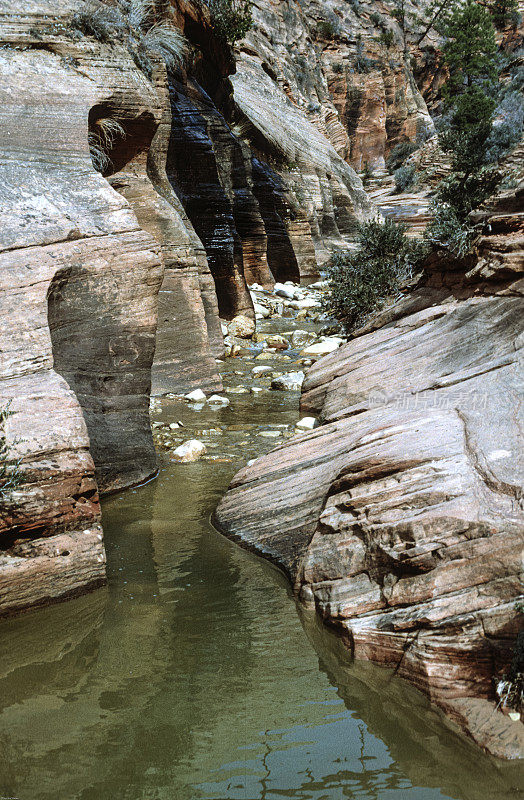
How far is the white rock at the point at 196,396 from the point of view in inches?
366

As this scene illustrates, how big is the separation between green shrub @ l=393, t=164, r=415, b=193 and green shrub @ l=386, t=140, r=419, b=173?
17.7 ft

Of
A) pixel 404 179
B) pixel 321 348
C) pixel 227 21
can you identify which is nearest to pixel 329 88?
pixel 404 179

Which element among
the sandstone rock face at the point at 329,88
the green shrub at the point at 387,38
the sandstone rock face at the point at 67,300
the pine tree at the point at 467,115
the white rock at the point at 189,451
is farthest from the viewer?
the green shrub at the point at 387,38

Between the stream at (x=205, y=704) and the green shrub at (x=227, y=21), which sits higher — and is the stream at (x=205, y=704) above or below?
below

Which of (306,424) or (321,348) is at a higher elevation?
(321,348)

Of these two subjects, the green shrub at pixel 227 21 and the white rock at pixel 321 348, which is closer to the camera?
the white rock at pixel 321 348

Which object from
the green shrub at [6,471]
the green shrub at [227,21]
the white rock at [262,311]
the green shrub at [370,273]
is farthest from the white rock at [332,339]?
the green shrub at [6,471]

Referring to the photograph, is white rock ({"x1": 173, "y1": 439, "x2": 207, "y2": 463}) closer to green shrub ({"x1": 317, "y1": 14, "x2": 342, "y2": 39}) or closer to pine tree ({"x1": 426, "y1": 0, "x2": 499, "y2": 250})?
pine tree ({"x1": 426, "y1": 0, "x2": 499, "y2": 250})

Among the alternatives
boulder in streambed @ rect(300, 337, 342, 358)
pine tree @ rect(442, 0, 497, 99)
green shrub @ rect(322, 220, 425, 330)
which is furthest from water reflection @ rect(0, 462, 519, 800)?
pine tree @ rect(442, 0, 497, 99)

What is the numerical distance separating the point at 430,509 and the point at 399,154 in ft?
149

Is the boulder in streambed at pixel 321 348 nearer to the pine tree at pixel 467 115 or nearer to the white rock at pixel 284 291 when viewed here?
the pine tree at pixel 467 115

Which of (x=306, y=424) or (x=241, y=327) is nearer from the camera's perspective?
(x=306, y=424)

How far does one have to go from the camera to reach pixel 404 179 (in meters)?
38.5

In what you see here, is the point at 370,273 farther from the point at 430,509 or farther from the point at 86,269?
the point at 430,509
